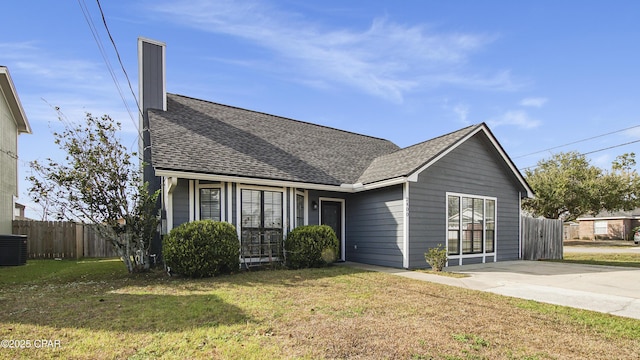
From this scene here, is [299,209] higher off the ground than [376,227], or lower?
higher

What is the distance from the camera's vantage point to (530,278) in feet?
26.9

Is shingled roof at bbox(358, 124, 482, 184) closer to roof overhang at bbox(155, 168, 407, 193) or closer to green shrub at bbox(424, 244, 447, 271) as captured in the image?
roof overhang at bbox(155, 168, 407, 193)

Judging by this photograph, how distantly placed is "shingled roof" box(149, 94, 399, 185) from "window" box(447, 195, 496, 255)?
3.43 m

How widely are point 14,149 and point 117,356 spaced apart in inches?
672

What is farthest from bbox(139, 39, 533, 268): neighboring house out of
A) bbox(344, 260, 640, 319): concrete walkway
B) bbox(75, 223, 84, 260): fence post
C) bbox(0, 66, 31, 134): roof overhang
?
bbox(0, 66, 31, 134): roof overhang

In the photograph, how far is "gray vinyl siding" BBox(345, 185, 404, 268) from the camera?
32.7 feet

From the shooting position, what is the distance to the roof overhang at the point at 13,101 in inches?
520

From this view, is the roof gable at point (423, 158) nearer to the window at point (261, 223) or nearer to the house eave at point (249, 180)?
the house eave at point (249, 180)

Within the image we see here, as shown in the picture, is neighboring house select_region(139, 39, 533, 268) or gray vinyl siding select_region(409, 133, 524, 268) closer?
neighboring house select_region(139, 39, 533, 268)

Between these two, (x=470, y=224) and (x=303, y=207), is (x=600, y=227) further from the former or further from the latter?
(x=303, y=207)

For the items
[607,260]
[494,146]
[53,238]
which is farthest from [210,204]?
[607,260]

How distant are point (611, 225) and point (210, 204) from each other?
4307 centimetres

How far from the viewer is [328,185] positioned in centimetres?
1067

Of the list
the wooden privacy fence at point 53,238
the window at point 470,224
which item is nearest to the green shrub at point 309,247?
the window at point 470,224
